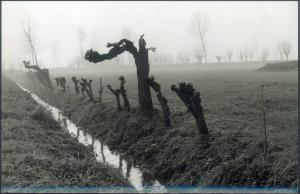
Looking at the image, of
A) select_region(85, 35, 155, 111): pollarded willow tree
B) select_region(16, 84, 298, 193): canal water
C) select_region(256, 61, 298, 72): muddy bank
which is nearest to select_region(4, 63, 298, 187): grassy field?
select_region(16, 84, 298, 193): canal water

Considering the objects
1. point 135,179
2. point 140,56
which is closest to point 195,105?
point 135,179

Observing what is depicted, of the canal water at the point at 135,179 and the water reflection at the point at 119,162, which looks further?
the water reflection at the point at 119,162

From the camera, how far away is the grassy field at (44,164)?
1001 centimetres

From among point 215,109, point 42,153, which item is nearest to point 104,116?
point 215,109

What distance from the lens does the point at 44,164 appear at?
11812mm

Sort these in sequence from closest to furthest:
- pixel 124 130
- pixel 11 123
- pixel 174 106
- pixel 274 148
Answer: pixel 274 148, pixel 124 130, pixel 11 123, pixel 174 106

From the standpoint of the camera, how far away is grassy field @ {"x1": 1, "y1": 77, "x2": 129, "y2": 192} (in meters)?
10.0

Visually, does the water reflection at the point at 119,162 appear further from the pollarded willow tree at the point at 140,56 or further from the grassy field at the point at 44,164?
the pollarded willow tree at the point at 140,56

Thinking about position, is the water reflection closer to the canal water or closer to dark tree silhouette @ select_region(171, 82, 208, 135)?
the canal water

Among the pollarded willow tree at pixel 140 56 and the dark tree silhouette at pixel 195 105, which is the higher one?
the pollarded willow tree at pixel 140 56

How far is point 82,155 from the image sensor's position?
15.1 m

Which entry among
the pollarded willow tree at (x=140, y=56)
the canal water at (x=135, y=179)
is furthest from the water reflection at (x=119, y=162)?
the pollarded willow tree at (x=140, y=56)

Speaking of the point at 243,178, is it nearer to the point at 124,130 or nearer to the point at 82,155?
the point at 82,155

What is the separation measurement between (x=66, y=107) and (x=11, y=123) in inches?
416
